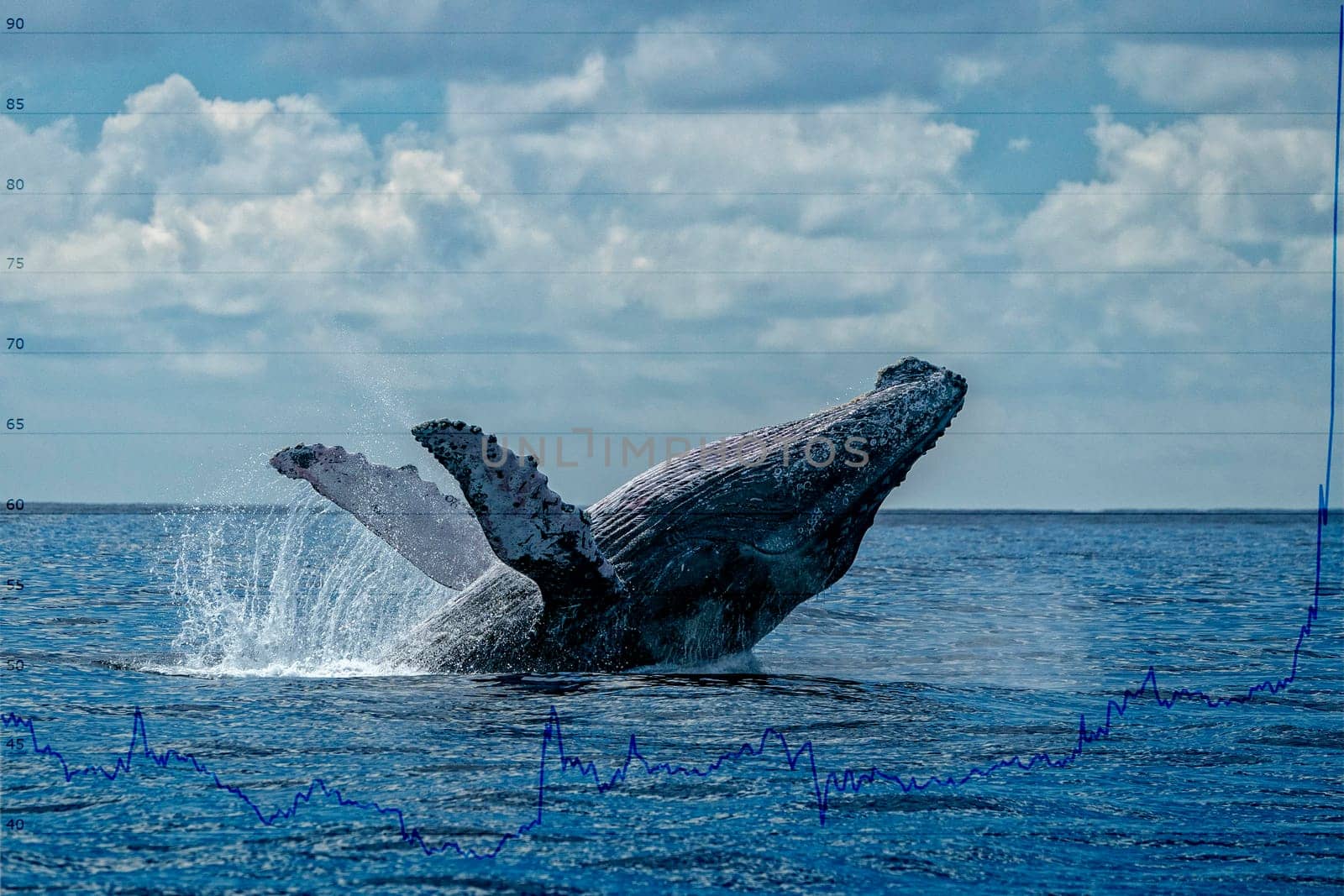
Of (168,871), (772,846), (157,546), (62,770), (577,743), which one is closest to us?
(168,871)

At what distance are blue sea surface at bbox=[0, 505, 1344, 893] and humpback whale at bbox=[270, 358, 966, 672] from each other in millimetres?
349

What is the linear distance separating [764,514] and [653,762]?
3.31m

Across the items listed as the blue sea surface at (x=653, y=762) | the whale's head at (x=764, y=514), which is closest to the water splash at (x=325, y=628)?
the blue sea surface at (x=653, y=762)

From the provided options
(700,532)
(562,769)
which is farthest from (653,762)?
(700,532)

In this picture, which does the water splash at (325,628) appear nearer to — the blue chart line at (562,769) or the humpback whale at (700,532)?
the humpback whale at (700,532)

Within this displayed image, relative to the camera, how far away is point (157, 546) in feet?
146

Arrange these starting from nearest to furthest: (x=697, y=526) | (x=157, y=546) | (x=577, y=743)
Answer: (x=577, y=743) → (x=697, y=526) → (x=157, y=546)

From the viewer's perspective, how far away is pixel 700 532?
10969mm

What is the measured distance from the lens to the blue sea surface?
20.4 feet

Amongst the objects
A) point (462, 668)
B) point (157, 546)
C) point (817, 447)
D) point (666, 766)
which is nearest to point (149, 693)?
point (462, 668)

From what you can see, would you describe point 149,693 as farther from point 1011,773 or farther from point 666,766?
point 1011,773

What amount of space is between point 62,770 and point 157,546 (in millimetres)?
38853

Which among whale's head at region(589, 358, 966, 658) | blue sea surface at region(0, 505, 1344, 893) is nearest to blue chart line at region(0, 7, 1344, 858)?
blue sea surface at region(0, 505, 1344, 893)

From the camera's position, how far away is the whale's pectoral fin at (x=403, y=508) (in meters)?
11.0
